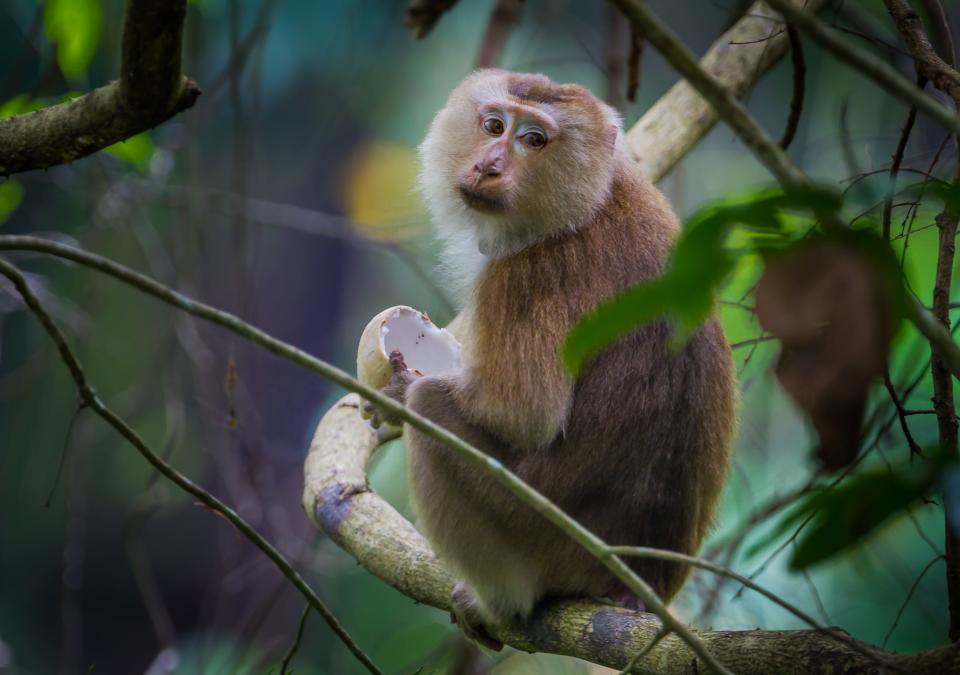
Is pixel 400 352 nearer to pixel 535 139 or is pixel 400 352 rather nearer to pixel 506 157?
pixel 506 157

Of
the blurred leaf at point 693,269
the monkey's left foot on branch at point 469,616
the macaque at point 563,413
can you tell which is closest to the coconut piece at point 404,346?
the macaque at point 563,413

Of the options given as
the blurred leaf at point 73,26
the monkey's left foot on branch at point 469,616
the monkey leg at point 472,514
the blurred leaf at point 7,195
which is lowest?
the monkey's left foot on branch at point 469,616

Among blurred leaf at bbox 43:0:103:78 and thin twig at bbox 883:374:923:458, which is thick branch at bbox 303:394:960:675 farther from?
blurred leaf at bbox 43:0:103:78

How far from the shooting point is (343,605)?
22.2 feet

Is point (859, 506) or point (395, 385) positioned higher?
point (859, 506)

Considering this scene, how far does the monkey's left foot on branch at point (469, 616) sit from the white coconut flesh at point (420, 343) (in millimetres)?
724

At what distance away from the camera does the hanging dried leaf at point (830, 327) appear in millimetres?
906

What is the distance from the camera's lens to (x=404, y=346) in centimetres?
332

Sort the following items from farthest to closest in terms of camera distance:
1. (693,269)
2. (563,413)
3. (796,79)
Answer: (796,79) < (563,413) < (693,269)

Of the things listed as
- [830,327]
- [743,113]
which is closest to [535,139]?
[743,113]

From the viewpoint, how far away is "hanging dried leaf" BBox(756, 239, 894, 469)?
91cm

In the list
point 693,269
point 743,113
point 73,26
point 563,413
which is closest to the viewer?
point 693,269

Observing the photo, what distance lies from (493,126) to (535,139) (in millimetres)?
166

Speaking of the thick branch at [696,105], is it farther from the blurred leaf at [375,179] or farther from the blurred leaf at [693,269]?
the blurred leaf at [693,269]
